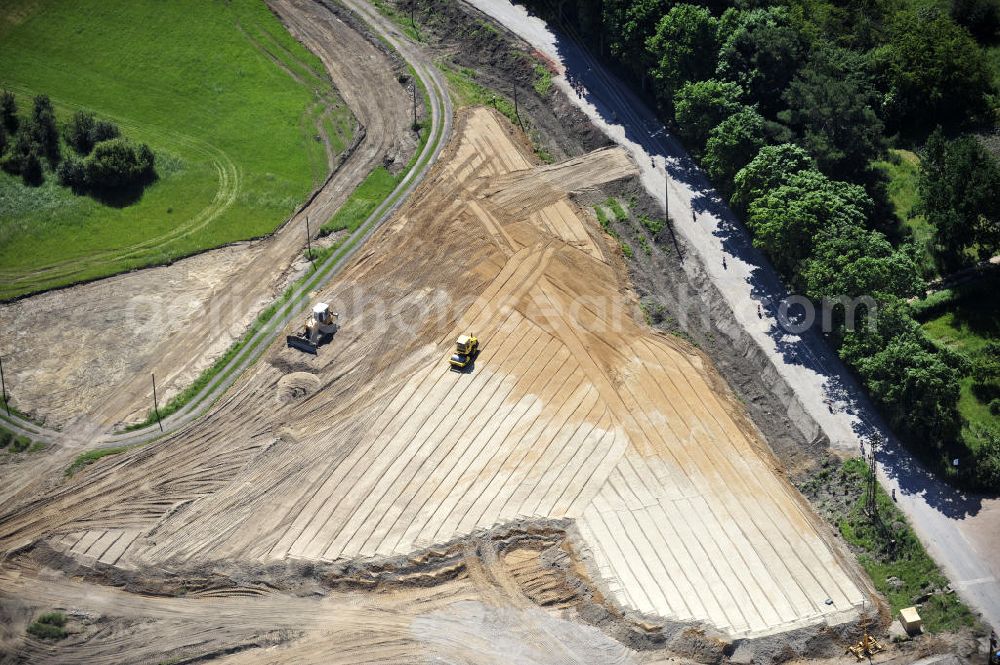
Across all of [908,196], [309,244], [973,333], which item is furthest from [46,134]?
[973,333]

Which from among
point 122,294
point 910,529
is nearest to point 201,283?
point 122,294

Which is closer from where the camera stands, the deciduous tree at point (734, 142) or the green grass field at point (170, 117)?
the deciduous tree at point (734, 142)

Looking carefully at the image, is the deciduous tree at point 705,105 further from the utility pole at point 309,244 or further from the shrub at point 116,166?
the shrub at point 116,166

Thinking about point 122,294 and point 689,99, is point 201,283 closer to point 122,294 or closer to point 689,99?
point 122,294

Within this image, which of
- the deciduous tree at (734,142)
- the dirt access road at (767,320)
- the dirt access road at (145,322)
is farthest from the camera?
the deciduous tree at (734,142)

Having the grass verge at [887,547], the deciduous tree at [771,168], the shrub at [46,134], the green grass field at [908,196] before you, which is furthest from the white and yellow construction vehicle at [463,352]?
the shrub at [46,134]

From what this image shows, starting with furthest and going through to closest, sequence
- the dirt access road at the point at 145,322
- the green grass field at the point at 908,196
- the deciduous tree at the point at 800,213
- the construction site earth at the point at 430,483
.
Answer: the green grass field at the point at 908,196
the dirt access road at the point at 145,322
the deciduous tree at the point at 800,213
the construction site earth at the point at 430,483
